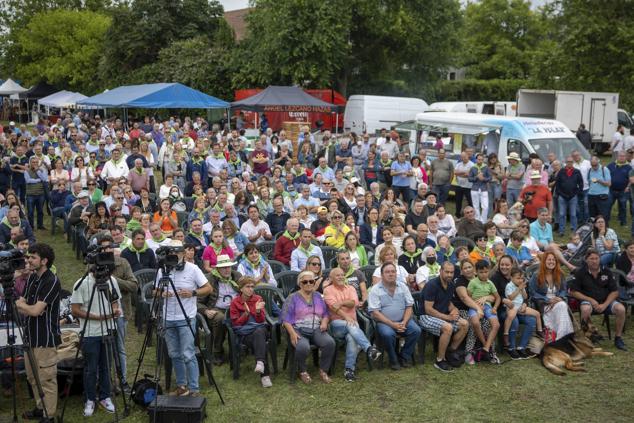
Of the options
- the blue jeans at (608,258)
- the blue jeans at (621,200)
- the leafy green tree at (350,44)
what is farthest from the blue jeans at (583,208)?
the leafy green tree at (350,44)

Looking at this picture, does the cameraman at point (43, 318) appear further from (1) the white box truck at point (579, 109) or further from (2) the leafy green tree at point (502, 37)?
(2) the leafy green tree at point (502, 37)

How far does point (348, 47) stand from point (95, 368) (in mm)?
25129

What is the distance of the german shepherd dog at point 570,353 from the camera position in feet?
25.2

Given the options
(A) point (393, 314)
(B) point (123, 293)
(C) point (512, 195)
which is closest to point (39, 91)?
(C) point (512, 195)

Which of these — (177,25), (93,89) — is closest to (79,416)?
(177,25)

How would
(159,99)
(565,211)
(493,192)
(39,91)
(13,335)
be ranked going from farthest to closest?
(39,91) < (159,99) < (493,192) < (565,211) < (13,335)

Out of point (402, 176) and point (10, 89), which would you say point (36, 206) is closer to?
point (402, 176)

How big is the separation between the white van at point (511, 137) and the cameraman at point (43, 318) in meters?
11.4

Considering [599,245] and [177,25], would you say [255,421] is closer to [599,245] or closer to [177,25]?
[599,245]

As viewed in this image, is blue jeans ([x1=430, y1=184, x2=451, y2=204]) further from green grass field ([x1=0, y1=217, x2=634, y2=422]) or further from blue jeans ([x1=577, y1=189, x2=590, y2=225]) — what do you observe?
green grass field ([x1=0, y1=217, x2=634, y2=422])

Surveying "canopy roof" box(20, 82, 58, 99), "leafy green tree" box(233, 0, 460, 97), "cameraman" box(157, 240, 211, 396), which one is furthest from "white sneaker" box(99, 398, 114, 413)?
"canopy roof" box(20, 82, 58, 99)

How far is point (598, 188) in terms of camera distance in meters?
13.4

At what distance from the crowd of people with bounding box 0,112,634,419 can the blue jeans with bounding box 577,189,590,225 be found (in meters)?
0.05

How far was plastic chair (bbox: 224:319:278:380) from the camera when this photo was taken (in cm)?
734
